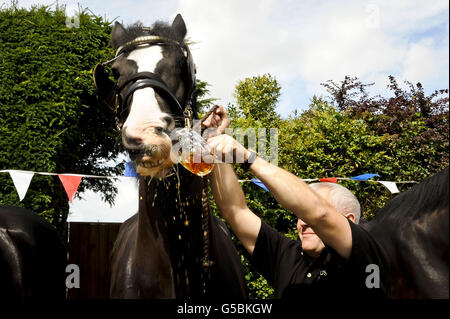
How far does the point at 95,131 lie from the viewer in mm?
8602

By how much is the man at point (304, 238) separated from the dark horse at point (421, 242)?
74 mm

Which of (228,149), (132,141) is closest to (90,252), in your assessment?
(132,141)

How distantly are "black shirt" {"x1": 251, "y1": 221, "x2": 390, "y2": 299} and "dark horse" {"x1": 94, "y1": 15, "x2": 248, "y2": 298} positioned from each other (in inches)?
16.0

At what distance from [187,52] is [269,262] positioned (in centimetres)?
143

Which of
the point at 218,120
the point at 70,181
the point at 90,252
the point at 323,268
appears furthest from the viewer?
the point at 90,252

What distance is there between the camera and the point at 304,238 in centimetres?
239

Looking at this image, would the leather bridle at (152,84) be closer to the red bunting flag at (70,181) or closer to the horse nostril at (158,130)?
the horse nostril at (158,130)

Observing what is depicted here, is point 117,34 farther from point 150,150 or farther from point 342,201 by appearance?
point 342,201

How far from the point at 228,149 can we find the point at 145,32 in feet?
3.52

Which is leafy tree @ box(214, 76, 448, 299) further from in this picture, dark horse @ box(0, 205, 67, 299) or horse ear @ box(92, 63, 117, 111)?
horse ear @ box(92, 63, 117, 111)

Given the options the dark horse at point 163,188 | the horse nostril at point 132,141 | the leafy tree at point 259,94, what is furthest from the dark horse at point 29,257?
the leafy tree at point 259,94

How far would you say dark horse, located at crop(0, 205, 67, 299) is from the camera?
3621 mm

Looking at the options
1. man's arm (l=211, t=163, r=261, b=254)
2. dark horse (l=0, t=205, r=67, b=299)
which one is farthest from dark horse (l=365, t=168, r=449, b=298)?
dark horse (l=0, t=205, r=67, b=299)
